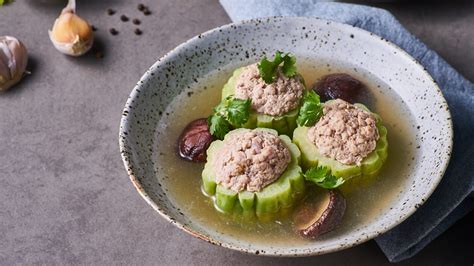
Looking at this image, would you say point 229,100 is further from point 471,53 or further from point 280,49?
point 471,53

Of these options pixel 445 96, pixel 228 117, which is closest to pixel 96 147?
pixel 228 117

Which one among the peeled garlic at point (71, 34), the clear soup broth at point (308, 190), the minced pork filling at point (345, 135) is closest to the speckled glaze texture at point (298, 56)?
the clear soup broth at point (308, 190)

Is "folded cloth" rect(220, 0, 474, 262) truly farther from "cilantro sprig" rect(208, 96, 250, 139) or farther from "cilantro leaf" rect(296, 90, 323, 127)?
"cilantro sprig" rect(208, 96, 250, 139)

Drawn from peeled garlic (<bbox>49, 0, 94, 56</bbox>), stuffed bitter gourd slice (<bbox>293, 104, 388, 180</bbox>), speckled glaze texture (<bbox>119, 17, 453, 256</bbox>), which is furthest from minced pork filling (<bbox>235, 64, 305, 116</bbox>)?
peeled garlic (<bbox>49, 0, 94, 56</bbox>)

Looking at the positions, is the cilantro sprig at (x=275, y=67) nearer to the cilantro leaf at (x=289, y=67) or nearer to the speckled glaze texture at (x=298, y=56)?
the cilantro leaf at (x=289, y=67)

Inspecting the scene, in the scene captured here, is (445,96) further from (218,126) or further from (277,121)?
(218,126)
